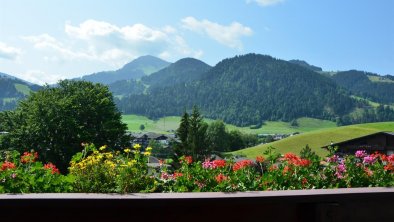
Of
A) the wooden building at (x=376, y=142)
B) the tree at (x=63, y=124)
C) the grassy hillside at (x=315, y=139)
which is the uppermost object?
the tree at (x=63, y=124)

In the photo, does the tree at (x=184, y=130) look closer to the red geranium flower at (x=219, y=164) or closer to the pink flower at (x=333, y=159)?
the pink flower at (x=333, y=159)

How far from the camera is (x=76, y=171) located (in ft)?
10.0

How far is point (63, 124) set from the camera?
3303cm

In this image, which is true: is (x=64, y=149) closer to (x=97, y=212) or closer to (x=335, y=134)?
(x=97, y=212)

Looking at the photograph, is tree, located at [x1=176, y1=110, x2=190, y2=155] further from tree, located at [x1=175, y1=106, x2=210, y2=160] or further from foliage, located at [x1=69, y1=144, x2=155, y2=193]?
foliage, located at [x1=69, y1=144, x2=155, y2=193]

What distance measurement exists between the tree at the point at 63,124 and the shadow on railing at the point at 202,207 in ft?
98.0

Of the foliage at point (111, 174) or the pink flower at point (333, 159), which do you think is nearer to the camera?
the foliage at point (111, 174)

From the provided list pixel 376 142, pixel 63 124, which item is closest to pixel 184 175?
pixel 63 124

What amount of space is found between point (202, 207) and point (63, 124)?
107ft

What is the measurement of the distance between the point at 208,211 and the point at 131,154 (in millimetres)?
1680

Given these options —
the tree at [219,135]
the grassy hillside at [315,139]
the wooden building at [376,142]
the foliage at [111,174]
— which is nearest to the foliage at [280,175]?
the foliage at [111,174]

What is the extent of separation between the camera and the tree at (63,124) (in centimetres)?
3238

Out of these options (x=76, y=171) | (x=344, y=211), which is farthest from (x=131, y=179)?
(x=344, y=211)

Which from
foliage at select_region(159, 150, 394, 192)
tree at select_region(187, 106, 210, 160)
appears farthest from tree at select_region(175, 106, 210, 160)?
foliage at select_region(159, 150, 394, 192)
